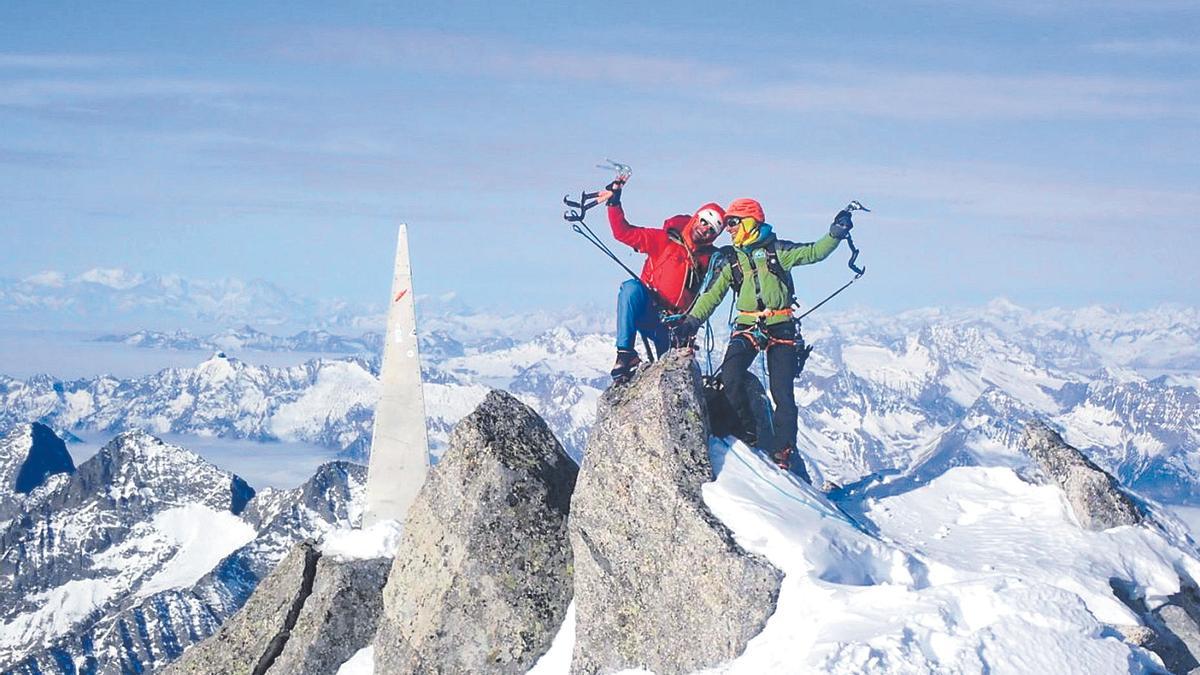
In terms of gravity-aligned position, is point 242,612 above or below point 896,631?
below

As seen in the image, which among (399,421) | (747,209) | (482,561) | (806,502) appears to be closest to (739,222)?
(747,209)

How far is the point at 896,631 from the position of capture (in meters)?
17.4

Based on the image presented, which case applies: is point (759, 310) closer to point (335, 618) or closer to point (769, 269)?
point (769, 269)

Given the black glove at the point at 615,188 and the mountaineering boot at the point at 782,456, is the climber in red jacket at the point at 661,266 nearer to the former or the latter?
the black glove at the point at 615,188

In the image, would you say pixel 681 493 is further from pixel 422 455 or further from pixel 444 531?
pixel 422 455

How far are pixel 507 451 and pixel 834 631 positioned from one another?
31.2 ft

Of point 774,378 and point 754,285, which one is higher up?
point 754,285

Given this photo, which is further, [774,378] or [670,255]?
[670,255]

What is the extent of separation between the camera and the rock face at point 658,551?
2014 centimetres

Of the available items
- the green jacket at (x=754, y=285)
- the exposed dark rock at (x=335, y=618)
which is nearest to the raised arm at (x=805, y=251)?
the green jacket at (x=754, y=285)

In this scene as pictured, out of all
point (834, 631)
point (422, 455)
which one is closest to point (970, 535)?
point (834, 631)

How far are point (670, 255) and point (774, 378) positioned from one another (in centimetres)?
410

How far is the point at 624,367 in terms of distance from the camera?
A: 2630 centimetres

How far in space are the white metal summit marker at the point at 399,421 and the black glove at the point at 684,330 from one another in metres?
8.03
